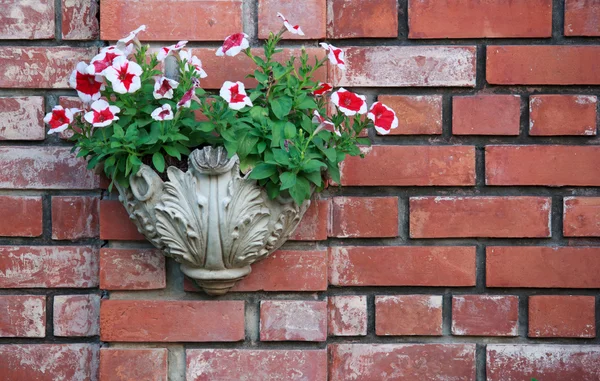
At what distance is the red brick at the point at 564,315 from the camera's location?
1.40 m

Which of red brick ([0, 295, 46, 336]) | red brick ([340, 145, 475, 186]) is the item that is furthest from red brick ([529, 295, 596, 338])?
red brick ([0, 295, 46, 336])

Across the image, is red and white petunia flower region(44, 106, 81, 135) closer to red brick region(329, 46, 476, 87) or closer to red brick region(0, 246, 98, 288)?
red brick region(0, 246, 98, 288)

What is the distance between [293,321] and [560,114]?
0.68 metres

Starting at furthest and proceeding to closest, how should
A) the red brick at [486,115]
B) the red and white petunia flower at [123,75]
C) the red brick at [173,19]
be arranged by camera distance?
the red brick at [486,115]
the red brick at [173,19]
the red and white petunia flower at [123,75]

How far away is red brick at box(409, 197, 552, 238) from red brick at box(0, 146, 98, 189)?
0.68 metres

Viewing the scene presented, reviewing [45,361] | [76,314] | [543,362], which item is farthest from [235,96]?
[543,362]

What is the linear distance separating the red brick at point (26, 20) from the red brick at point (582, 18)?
3.46ft

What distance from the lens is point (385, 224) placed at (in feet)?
4.57

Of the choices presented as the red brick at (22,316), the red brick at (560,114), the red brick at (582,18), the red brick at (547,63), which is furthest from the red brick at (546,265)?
the red brick at (22,316)

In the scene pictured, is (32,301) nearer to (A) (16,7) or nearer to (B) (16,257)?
(B) (16,257)

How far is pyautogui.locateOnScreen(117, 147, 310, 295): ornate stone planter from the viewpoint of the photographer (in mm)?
1204

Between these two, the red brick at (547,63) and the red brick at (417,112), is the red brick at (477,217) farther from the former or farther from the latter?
the red brick at (547,63)

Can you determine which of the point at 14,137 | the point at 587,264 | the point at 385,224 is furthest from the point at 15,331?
the point at 587,264

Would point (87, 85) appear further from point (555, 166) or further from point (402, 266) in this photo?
point (555, 166)
